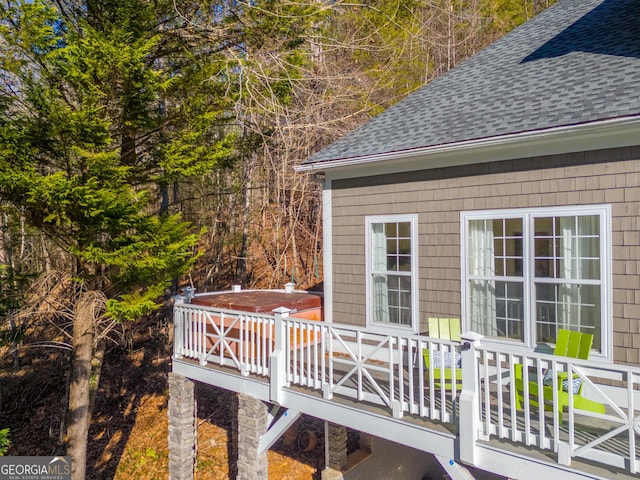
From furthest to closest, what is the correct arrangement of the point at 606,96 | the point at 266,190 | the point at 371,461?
1. the point at 266,190
2. the point at 371,461
3. the point at 606,96

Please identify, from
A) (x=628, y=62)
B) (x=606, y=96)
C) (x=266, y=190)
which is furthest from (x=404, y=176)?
(x=266, y=190)

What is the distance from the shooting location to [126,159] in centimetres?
908

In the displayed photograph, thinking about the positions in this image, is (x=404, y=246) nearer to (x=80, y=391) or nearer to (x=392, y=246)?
(x=392, y=246)

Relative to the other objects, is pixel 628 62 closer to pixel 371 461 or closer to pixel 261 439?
pixel 261 439

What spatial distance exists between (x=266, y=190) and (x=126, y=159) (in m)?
6.49

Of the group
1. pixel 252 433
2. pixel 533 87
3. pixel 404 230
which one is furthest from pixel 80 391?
pixel 533 87

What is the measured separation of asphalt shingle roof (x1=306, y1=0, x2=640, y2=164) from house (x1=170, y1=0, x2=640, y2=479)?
0.03m

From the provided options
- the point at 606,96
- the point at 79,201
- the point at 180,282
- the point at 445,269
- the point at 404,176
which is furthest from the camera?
the point at 180,282

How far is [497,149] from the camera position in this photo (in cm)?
568

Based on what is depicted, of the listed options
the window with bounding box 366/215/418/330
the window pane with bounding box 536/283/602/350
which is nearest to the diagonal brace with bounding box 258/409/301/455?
the window with bounding box 366/215/418/330

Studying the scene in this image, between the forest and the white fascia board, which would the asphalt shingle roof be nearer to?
the white fascia board

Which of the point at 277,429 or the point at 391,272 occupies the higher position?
the point at 391,272

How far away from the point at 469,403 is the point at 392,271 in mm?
2927
